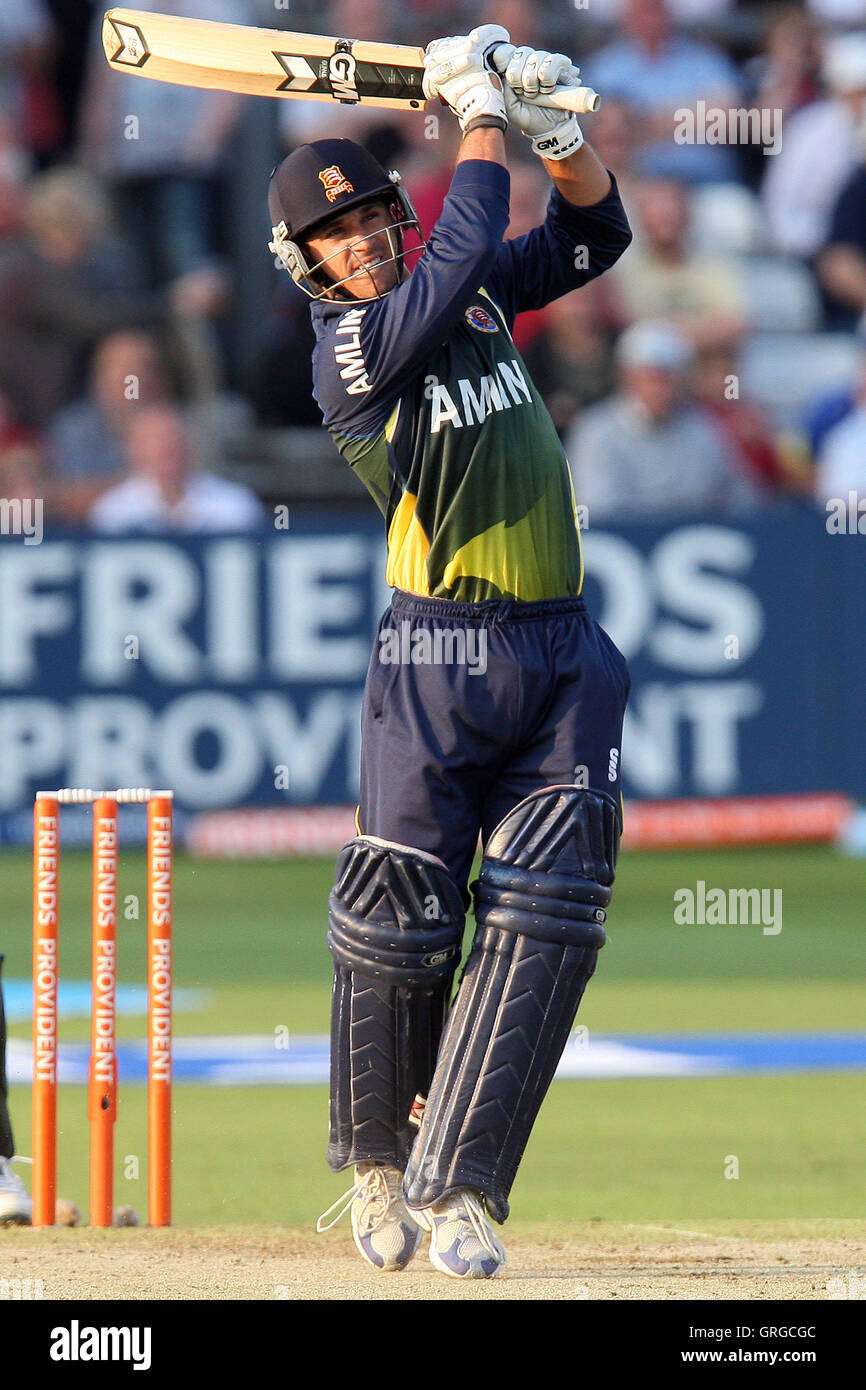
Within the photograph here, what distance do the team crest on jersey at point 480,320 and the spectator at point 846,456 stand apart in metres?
8.46

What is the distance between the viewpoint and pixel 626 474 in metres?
12.2

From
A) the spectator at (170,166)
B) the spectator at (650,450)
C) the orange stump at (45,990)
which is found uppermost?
the spectator at (170,166)

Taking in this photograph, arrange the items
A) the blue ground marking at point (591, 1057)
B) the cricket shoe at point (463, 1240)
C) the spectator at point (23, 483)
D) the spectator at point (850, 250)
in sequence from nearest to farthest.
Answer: the cricket shoe at point (463, 1240) → the blue ground marking at point (591, 1057) → the spectator at point (23, 483) → the spectator at point (850, 250)

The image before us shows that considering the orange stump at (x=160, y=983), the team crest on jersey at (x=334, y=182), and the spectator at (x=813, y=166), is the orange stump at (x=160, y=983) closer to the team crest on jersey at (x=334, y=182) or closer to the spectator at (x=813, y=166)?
the team crest on jersey at (x=334, y=182)

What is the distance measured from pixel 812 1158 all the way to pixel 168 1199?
193 centimetres

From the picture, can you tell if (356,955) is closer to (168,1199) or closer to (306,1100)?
(168,1199)

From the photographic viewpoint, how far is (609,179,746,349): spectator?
45.7 ft

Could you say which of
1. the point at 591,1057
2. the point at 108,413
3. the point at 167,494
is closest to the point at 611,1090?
the point at 591,1057

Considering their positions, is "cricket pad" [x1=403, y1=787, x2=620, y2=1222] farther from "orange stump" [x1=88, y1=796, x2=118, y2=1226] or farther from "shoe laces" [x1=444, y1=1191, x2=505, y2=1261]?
"orange stump" [x1=88, y1=796, x2=118, y2=1226]

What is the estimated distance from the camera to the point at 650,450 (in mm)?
12289

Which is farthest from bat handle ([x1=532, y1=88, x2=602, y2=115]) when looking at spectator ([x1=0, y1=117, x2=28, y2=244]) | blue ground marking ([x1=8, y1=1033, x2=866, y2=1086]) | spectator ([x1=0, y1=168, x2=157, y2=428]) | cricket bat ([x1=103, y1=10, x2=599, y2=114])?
spectator ([x1=0, y1=117, x2=28, y2=244])

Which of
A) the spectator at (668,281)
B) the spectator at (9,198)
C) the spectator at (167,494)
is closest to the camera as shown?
the spectator at (167,494)

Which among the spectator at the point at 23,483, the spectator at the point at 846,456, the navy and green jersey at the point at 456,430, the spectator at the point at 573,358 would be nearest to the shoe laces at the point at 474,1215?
the navy and green jersey at the point at 456,430

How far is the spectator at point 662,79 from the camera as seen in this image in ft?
49.2
